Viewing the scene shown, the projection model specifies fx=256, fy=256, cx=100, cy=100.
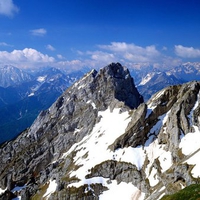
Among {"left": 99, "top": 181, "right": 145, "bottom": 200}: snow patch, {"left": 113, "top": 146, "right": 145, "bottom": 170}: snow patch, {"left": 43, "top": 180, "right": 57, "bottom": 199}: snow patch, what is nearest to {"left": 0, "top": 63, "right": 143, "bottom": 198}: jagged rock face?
{"left": 43, "top": 180, "right": 57, "bottom": 199}: snow patch

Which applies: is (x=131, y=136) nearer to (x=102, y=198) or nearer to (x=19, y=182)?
(x=102, y=198)

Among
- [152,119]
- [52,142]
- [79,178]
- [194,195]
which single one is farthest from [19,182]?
[194,195]

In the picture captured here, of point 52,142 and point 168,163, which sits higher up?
point 52,142

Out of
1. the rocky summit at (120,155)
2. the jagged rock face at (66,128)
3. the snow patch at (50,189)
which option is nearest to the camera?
the rocky summit at (120,155)

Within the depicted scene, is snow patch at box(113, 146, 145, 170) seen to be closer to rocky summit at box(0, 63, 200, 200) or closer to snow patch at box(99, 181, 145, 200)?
rocky summit at box(0, 63, 200, 200)

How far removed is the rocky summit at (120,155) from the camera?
94375 millimetres

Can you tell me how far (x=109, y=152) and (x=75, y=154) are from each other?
23585 mm

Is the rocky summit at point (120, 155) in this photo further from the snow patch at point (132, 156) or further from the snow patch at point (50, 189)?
the snow patch at point (50, 189)

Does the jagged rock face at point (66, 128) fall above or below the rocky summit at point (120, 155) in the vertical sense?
above

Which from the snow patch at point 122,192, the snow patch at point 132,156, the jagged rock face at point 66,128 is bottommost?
the snow patch at point 122,192

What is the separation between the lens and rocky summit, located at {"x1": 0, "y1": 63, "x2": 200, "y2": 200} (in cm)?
9438

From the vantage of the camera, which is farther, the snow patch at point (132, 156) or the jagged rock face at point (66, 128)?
the jagged rock face at point (66, 128)

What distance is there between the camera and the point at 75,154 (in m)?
136

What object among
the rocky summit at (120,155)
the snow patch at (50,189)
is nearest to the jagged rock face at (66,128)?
the rocky summit at (120,155)
